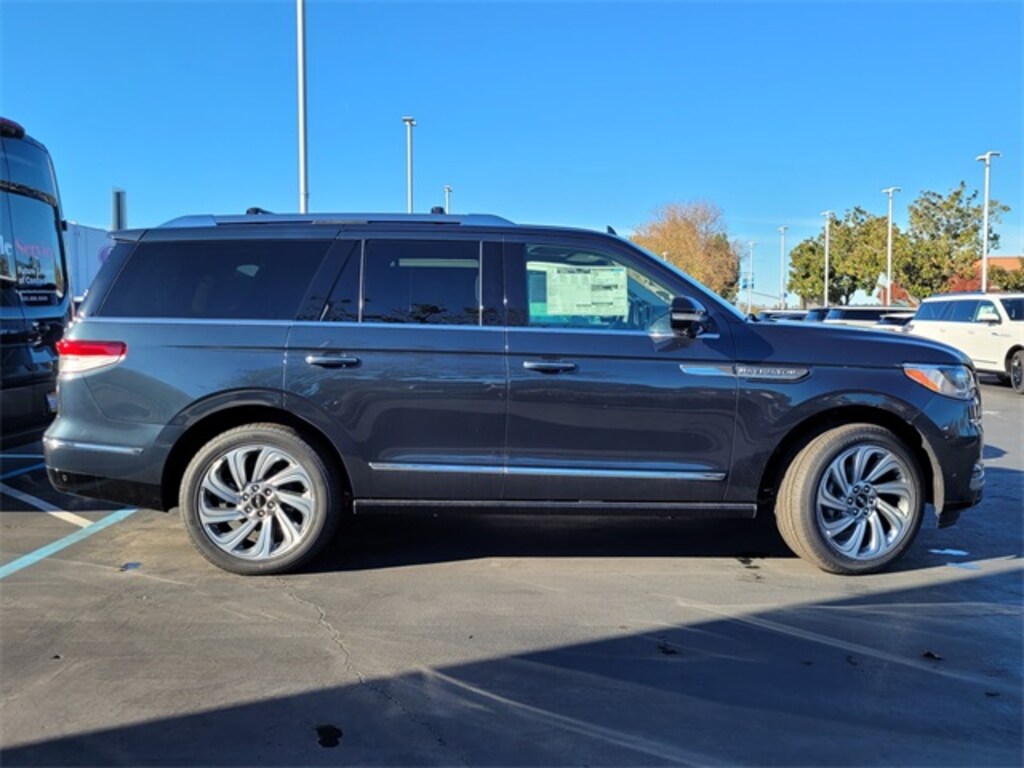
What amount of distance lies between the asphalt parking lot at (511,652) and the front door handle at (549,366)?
1240 millimetres

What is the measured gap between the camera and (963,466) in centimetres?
466

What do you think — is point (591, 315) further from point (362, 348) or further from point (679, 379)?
point (362, 348)

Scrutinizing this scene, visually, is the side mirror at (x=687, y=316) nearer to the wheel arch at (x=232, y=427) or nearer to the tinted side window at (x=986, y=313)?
the wheel arch at (x=232, y=427)

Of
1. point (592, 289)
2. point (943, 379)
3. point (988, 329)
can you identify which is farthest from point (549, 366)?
point (988, 329)

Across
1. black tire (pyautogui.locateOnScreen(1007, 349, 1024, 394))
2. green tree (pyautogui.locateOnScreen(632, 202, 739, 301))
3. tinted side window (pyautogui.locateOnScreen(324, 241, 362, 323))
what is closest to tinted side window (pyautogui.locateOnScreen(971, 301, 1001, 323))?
black tire (pyautogui.locateOnScreen(1007, 349, 1024, 394))

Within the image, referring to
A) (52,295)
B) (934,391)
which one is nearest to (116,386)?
(52,295)

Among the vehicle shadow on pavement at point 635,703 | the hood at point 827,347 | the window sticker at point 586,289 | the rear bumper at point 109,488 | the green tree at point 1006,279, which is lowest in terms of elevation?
the vehicle shadow on pavement at point 635,703

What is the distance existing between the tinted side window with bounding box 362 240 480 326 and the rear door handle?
26 cm

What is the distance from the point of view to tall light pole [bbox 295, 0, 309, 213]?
14.5 metres

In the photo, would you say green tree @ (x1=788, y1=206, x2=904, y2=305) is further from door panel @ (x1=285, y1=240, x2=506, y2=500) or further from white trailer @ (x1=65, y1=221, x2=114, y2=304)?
door panel @ (x1=285, y1=240, x2=506, y2=500)

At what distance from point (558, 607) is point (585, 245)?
6.87 feet

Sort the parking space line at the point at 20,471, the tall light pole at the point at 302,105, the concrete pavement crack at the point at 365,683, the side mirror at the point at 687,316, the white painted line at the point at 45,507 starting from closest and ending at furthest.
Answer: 1. the concrete pavement crack at the point at 365,683
2. the side mirror at the point at 687,316
3. the white painted line at the point at 45,507
4. the parking space line at the point at 20,471
5. the tall light pole at the point at 302,105

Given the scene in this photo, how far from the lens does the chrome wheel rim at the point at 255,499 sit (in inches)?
181

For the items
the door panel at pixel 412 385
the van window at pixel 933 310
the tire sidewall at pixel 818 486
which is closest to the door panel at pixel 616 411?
the door panel at pixel 412 385
